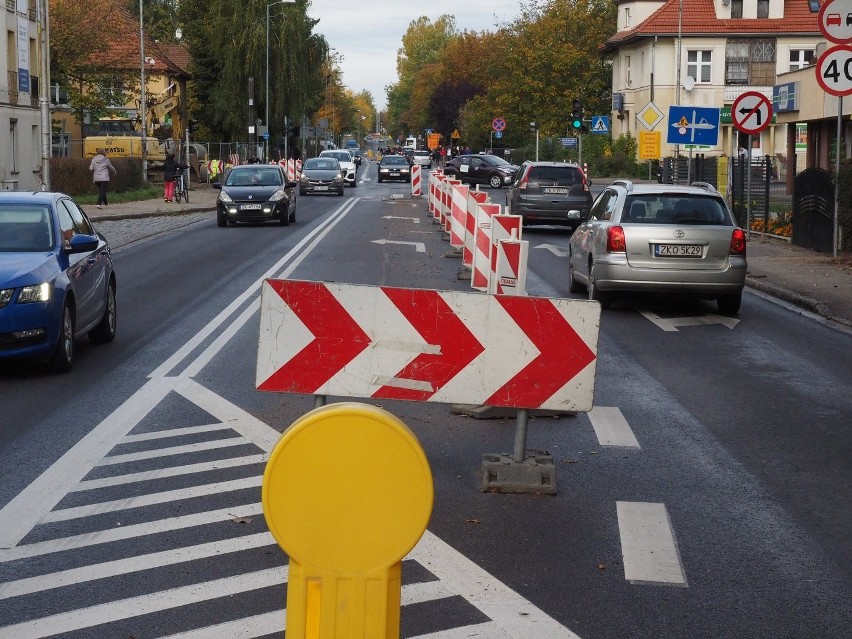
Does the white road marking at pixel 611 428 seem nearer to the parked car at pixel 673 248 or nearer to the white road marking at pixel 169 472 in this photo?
the white road marking at pixel 169 472

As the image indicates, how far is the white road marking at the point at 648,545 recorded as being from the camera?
5758 mm

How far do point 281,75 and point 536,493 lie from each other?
68.3 m

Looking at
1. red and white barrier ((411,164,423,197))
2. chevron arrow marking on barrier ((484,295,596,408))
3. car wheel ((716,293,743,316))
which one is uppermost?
red and white barrier ((411,164,423,197))

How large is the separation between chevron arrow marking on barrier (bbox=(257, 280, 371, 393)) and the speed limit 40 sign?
13.5 meters

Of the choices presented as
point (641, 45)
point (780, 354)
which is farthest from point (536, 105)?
point (780, 354)

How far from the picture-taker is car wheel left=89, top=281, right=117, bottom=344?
12859 mm

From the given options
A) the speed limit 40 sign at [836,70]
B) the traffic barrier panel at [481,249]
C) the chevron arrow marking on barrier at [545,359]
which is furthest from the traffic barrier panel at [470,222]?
the chevron arrow marking on barrier at [545,359]

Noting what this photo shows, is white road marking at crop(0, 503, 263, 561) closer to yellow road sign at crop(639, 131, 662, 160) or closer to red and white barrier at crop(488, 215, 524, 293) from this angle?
red and white barrier at crop(488, 215, 524, 293)

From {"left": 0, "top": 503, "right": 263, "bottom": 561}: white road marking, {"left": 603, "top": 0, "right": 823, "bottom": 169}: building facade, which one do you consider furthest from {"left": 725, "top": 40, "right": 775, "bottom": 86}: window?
{"left": 0, "top": 503, "right": 263, "bottom": 561}: white road marking

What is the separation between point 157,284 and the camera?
19297 mm

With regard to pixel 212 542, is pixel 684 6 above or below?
above

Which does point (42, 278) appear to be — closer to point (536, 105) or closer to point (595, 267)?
point (595, 267)

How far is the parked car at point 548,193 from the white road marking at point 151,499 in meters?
25.0

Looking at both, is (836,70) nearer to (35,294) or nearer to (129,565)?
(35,294)
